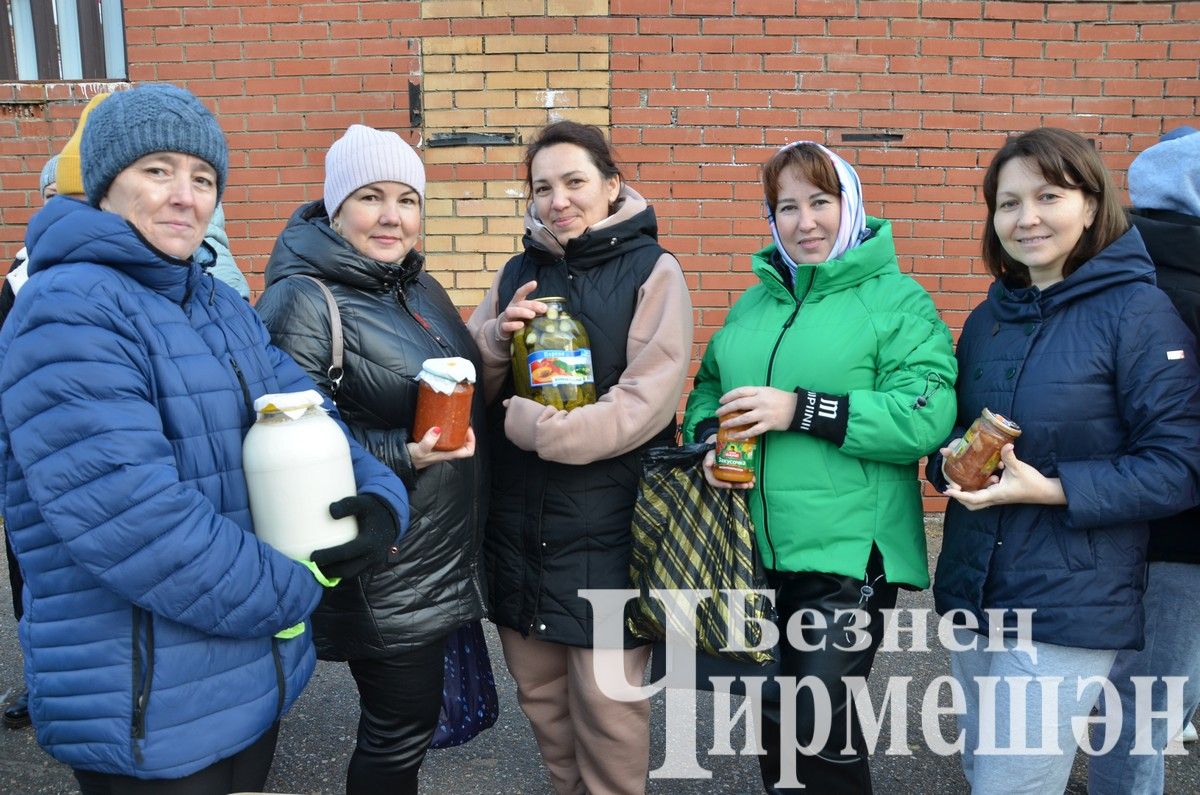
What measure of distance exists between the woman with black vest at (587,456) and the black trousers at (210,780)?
2.69ft

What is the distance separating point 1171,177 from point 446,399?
1.93 meters

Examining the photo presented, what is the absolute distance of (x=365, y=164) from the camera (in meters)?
2.21

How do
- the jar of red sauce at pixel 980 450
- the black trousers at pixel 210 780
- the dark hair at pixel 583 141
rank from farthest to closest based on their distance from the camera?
the dark hair at pixel 583 141
the jar of red sauce at pixel 980 450
the black trousers at pixel 210 780

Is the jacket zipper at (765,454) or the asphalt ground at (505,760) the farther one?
the asphalt ground at (505,760)

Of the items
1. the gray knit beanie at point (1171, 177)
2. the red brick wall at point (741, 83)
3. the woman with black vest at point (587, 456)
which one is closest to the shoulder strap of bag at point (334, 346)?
the woman with black vest at point (587, 456)

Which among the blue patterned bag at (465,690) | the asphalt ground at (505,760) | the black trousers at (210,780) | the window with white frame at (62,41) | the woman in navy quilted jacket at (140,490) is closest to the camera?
the woman in navy quilted jacket at (140,490)

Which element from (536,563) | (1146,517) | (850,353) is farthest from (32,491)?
(1146,517)

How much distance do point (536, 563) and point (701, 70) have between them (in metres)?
3.17

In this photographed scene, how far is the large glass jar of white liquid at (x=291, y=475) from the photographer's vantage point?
1656 millimetres

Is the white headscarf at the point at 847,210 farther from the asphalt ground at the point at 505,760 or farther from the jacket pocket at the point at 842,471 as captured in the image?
the asphalt ground at the point at 505,760

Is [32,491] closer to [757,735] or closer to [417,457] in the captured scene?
[417,457]

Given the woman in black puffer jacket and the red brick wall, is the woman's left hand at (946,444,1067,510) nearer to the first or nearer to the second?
Answer: the woman in black puffer jacket

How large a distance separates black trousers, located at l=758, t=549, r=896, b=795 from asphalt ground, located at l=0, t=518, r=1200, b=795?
2.26 ft

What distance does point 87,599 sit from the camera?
1.50m
